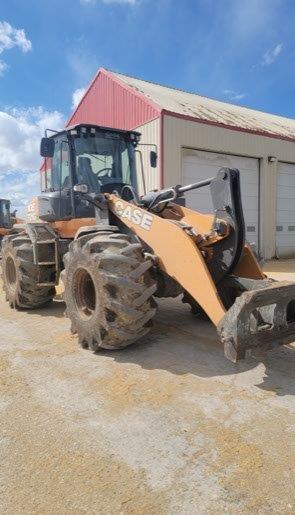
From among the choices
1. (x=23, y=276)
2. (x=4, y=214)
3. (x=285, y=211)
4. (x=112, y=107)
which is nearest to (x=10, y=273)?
(x=23, y=276)

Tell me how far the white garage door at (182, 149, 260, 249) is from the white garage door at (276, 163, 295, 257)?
48.4 inches

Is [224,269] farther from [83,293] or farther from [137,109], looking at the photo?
[137,109]

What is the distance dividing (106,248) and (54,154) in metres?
2.86

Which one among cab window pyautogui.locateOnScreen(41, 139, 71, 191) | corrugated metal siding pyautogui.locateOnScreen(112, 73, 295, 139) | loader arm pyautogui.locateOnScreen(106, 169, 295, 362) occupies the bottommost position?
loader arm pyautogui.locateOnScreen(106, 169, 295, 362)

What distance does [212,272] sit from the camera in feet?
15.9

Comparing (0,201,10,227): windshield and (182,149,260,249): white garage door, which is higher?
(182,149,260,249): white garage door

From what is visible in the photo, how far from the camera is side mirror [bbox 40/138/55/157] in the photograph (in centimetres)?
652

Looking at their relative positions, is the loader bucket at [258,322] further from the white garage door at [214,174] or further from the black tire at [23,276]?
the white garage door at [214,174]

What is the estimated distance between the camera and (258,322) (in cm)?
379

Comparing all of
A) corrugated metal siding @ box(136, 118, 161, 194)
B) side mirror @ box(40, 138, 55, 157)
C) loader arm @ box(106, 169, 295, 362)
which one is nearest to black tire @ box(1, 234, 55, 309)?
side mirror @ box(40, 138, 55, 157)

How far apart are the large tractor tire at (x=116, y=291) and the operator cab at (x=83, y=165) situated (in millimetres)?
1774

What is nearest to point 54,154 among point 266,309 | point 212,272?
point 212,272

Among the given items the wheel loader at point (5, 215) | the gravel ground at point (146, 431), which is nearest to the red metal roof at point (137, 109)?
the wheel loader at point (5, 215)

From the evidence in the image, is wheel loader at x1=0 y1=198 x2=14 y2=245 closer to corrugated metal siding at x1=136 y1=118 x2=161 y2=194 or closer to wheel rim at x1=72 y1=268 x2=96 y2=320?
corrugated metal siding at x1=136 y1=118 x2=161 y2=194
